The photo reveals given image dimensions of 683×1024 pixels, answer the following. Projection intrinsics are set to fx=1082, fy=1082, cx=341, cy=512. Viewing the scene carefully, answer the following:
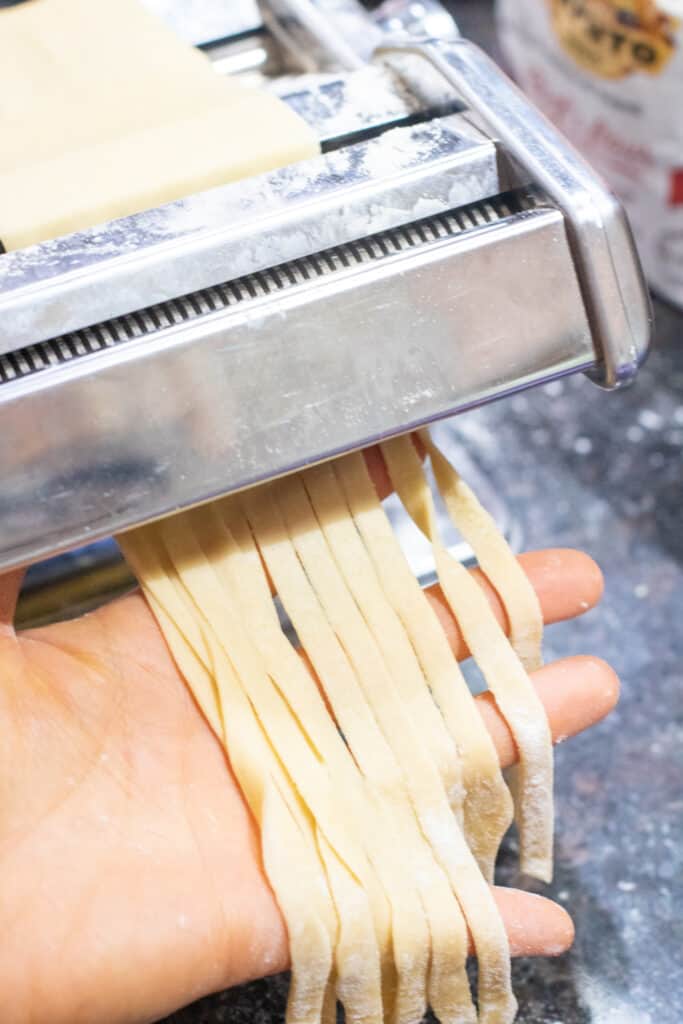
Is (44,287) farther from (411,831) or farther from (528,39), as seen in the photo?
(528,39)

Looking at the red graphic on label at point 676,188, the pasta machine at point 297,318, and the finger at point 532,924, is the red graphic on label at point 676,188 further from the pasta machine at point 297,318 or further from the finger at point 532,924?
the finger at point 532,924

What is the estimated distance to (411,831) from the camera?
75 cm

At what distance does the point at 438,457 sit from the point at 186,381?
0.27m

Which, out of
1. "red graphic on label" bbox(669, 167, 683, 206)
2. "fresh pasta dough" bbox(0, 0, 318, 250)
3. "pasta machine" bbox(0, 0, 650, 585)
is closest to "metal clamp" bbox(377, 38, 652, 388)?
"pasta machine" bbox(0, 0, 650, 585)

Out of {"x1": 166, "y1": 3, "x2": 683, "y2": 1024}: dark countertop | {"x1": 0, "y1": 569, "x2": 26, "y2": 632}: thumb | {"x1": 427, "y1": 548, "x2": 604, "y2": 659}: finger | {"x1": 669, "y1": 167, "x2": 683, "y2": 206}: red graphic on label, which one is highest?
{"x1": 0, "y1": 569, "x2": 26, "y2": 632}: thumb

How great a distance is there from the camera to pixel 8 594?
79 cm

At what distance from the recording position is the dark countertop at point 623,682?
0.81 m

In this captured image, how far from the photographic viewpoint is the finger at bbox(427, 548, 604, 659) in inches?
33.5

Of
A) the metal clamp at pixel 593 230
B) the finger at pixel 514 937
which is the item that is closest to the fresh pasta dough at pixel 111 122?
the metal clamp at pixel 593 230

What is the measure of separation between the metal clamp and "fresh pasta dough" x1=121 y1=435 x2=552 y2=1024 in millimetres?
186

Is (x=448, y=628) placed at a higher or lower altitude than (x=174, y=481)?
lower

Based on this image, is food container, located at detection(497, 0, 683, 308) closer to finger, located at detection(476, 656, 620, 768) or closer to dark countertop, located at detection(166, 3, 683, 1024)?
dark countertop, located at detection(166, 3, 683, 1024)

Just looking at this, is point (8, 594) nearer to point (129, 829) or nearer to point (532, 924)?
point (129, 829)

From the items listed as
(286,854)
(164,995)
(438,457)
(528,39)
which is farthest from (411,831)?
(528,39)
